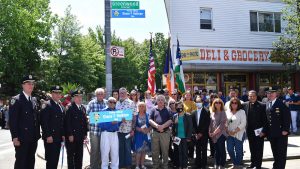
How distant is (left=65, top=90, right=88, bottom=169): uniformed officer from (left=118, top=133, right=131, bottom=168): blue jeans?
1.18m

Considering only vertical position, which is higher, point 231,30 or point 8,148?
point 231,30

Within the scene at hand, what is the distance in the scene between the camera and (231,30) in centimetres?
2222

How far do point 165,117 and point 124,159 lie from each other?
160 cm

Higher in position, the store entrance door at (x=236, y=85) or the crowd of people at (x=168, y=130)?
the store entrance door at (x=236, y=85)

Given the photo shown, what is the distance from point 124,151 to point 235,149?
9.68 ft

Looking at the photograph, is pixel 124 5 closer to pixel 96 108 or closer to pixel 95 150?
pixel 96 108

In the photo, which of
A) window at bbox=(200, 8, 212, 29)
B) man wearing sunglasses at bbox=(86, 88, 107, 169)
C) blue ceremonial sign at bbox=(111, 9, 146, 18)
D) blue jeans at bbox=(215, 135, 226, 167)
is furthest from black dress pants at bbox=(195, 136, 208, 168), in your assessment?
window at bbox=(200, 8, 212, 29)

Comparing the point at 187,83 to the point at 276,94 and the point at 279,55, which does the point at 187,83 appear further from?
the point at 276,94

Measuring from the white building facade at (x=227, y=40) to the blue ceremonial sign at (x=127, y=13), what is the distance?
32.7ft

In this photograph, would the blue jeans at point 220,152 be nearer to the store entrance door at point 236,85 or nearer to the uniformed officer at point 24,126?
the uniformed officer at point 24,126

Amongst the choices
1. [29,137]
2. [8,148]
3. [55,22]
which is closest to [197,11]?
[8,148]

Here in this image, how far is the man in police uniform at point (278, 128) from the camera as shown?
8648mm

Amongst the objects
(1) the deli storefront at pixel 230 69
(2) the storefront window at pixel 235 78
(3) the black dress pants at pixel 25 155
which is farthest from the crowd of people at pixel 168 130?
(2) the storefront window at pixel 235 78

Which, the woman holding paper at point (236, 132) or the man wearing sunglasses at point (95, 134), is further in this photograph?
the woman holding paper at point (236, 132)
